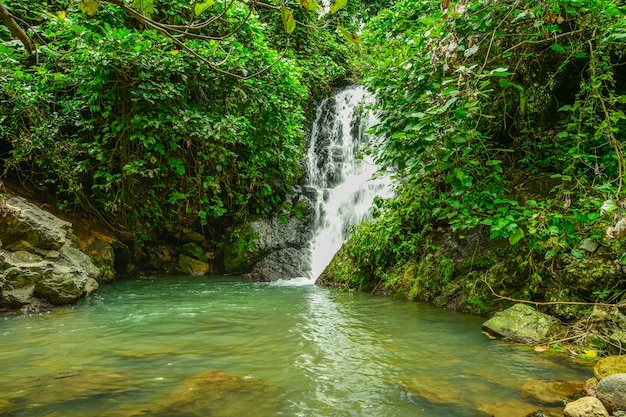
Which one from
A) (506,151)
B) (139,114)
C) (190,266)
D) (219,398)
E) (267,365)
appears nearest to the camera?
(219,398)

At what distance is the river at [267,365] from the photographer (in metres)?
2.35

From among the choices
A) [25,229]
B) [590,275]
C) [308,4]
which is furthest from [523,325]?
[25,229]

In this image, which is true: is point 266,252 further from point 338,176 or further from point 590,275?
point 590,275

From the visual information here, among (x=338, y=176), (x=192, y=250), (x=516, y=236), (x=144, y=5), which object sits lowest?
(x=192, y=250)

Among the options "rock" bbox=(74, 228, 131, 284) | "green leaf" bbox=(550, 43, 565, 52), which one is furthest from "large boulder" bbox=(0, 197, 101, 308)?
"green leaf" bbox=(550, 43, 565, 52)

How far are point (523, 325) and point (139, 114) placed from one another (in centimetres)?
664

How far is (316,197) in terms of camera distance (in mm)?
10805

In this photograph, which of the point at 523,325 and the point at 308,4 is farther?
the point at 523,325

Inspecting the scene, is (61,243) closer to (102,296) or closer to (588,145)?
(102,296)

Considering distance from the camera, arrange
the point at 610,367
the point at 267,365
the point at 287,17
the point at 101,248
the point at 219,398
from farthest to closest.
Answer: the point at 101,248
the point at 267,365
the point at 610,367
the point at 219,398
the point at 287,17

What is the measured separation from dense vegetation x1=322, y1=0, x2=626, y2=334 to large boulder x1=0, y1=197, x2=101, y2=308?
4.34m

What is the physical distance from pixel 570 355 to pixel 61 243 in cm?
610

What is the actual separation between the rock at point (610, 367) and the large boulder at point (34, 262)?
568 cm

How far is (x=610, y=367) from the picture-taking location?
2.52 m
